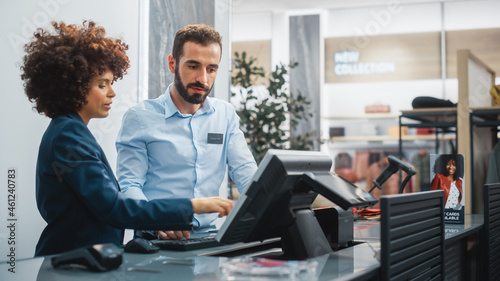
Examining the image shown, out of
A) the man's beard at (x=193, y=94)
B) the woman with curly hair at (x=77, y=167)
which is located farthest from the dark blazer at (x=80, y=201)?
the man's beard at (x=193, y=94)

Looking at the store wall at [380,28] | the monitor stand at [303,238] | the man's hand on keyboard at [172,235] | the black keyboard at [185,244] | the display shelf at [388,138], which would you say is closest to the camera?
the monitor stand at [303,238]

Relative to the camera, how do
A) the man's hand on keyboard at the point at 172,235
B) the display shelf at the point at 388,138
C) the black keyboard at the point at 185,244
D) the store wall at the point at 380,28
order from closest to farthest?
the black keyboard at the point at 185,244, the man's hand on keyboard at the point at 172,235, the display shelf at the point at 388,138, the store wall at the point at 380,28

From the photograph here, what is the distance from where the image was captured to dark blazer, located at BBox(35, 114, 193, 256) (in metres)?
1.39

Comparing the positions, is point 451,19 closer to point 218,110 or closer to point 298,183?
point 218,110

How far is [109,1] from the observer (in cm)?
284

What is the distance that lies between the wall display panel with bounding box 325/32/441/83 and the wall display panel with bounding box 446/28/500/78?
0.48 ft

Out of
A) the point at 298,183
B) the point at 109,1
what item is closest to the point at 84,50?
the point at 298,183

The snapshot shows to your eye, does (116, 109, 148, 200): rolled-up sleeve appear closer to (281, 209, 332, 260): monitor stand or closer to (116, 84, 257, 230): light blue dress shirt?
(116, 84, 257, 230): light blue dress shirt

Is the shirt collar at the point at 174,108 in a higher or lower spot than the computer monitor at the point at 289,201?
higher

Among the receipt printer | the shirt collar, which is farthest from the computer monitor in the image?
the shirt collar

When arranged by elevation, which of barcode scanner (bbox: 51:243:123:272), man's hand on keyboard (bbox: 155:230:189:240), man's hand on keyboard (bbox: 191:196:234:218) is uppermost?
man's hand on keyboard (bbox: 191:196:234:218)

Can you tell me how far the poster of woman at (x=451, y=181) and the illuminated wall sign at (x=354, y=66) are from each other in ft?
17.2

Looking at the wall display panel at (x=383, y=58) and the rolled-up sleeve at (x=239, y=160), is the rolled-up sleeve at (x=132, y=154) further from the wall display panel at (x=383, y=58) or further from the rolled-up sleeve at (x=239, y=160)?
the wall display panel at (x=383, y=58)

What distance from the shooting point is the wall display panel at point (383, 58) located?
23.8ft
